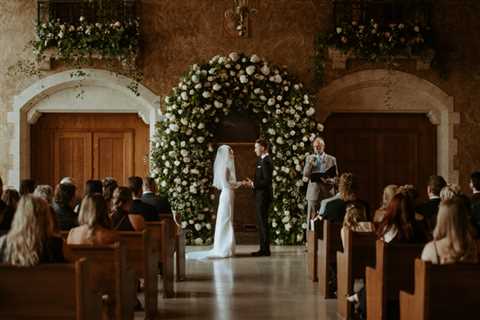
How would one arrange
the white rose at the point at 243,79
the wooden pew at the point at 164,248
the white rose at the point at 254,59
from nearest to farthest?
the wooden pew at the point at 164,248 → the white rose at the point at 243,79 → the white rose at the point at 254,59

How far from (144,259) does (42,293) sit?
6.55 feet

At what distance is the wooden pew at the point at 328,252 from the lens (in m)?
7.64

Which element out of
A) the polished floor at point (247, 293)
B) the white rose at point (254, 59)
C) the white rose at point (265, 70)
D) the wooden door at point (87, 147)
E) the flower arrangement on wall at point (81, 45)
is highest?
the flower arrangement on wall at point (81, 45)

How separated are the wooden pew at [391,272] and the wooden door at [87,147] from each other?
8470 mm

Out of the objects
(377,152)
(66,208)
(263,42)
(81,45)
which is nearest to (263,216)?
(377,152)

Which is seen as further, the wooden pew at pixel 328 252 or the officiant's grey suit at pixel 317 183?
the officiant's grey suit at pixel 317 183

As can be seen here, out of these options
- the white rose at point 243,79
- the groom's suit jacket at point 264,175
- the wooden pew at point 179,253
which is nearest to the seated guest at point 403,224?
the wooden pew at point 179,253

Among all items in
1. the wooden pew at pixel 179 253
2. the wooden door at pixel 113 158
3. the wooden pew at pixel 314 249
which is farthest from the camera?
the wooden door at pixel 113 158

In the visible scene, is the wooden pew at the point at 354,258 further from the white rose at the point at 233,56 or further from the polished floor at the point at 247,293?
the white rose at the point at 233,56

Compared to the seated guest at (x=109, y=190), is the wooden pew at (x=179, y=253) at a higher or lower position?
lower

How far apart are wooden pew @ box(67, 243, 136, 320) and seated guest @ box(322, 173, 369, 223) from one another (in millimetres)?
2773

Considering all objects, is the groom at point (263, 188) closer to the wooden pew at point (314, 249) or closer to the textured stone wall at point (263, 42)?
the wooden pew at point (314, 249)

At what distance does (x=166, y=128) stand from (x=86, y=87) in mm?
1702

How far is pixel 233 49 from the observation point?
43.1 feet
